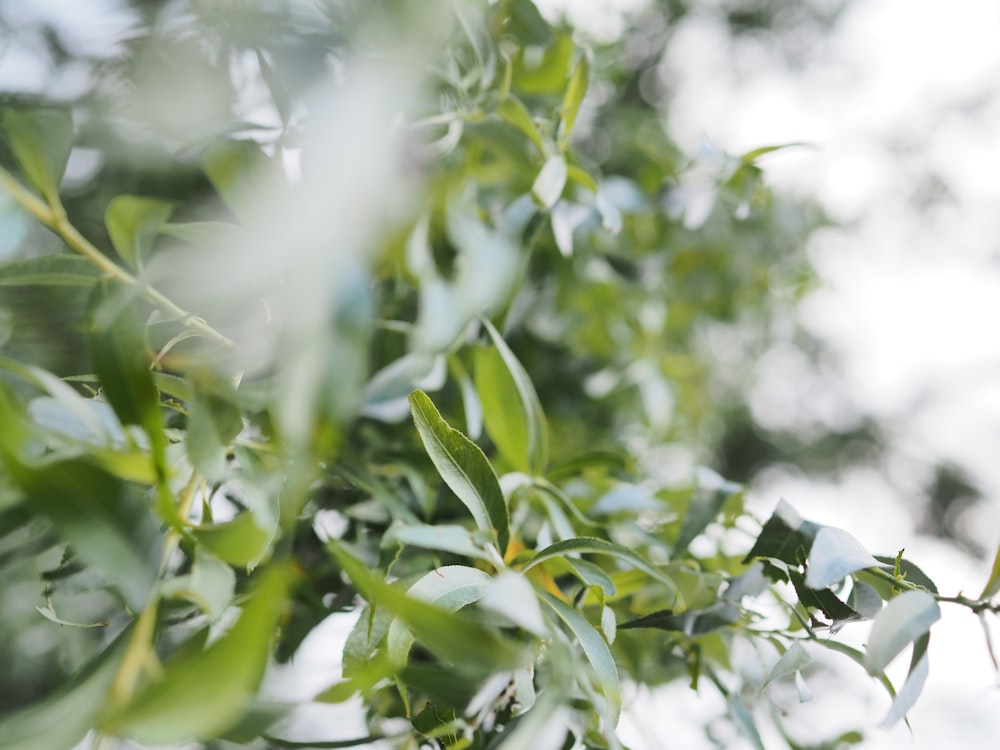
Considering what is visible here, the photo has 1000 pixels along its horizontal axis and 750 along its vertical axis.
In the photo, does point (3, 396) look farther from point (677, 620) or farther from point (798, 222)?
point (798, 222)

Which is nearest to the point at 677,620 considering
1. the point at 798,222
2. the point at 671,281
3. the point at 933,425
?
the point at 671,281

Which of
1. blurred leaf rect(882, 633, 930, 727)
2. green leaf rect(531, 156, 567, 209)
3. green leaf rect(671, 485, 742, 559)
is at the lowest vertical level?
green leaf rect(671, 485, 742, 559)

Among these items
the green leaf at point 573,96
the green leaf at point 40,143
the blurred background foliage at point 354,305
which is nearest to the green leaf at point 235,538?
the blurred background foliage at point 354,305

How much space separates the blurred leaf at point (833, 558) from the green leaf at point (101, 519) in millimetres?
166

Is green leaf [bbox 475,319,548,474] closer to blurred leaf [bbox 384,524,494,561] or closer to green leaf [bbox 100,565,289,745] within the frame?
blurred leaf [bbox 384,524,494,561]

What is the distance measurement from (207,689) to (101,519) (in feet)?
0.17

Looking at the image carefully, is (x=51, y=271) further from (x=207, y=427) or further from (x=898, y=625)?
(x=898, y=625)

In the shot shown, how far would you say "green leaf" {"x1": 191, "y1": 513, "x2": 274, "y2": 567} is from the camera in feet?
0.48

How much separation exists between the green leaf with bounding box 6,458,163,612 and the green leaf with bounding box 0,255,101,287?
89 millimetres

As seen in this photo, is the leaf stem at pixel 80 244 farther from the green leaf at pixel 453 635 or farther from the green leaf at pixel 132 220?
the green leaf at pixel 453 635

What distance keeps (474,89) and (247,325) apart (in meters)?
0.16

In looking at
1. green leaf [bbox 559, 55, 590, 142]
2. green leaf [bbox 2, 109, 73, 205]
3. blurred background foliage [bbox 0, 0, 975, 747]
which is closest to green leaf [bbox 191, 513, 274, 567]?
blurred background foliage [bbox 0, 0, 975, 747]

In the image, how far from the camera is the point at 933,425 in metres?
0.92

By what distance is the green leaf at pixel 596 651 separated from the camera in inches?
7.3
